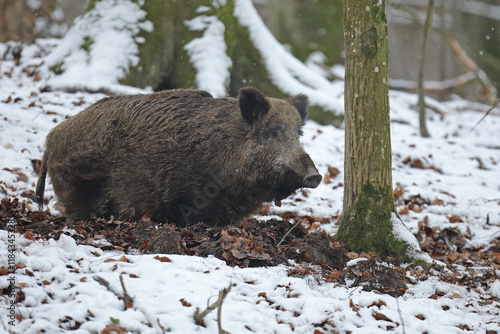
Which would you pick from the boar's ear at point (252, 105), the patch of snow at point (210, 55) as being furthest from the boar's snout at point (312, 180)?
the patch of snow at point (210, 55)

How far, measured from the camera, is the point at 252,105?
6.07 m

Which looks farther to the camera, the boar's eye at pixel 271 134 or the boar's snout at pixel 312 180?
the boar's eye at pixel 271 134

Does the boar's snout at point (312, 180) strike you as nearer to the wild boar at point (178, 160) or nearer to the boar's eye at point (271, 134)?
the wild boar at point (178, 160)

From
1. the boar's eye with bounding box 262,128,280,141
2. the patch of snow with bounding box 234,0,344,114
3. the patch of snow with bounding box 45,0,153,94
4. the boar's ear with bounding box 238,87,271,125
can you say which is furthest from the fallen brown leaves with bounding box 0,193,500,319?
the patch of snow with bounding box 234,0,344,114

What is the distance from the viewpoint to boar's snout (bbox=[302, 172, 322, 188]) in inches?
213

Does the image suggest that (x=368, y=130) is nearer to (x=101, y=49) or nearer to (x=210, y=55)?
(x=210, y=55)

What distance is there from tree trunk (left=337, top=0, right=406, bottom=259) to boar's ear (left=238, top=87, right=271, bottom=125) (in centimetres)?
110

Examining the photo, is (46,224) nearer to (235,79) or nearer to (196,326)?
(196,326)

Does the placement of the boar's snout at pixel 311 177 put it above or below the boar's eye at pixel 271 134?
below

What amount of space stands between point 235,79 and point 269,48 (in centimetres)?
105

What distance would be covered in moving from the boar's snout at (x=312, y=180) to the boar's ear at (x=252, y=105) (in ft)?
3.61

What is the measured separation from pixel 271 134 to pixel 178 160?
3.85 feet

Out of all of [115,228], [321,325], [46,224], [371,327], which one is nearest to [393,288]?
[371,327]

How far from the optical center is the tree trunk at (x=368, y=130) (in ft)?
17.1
